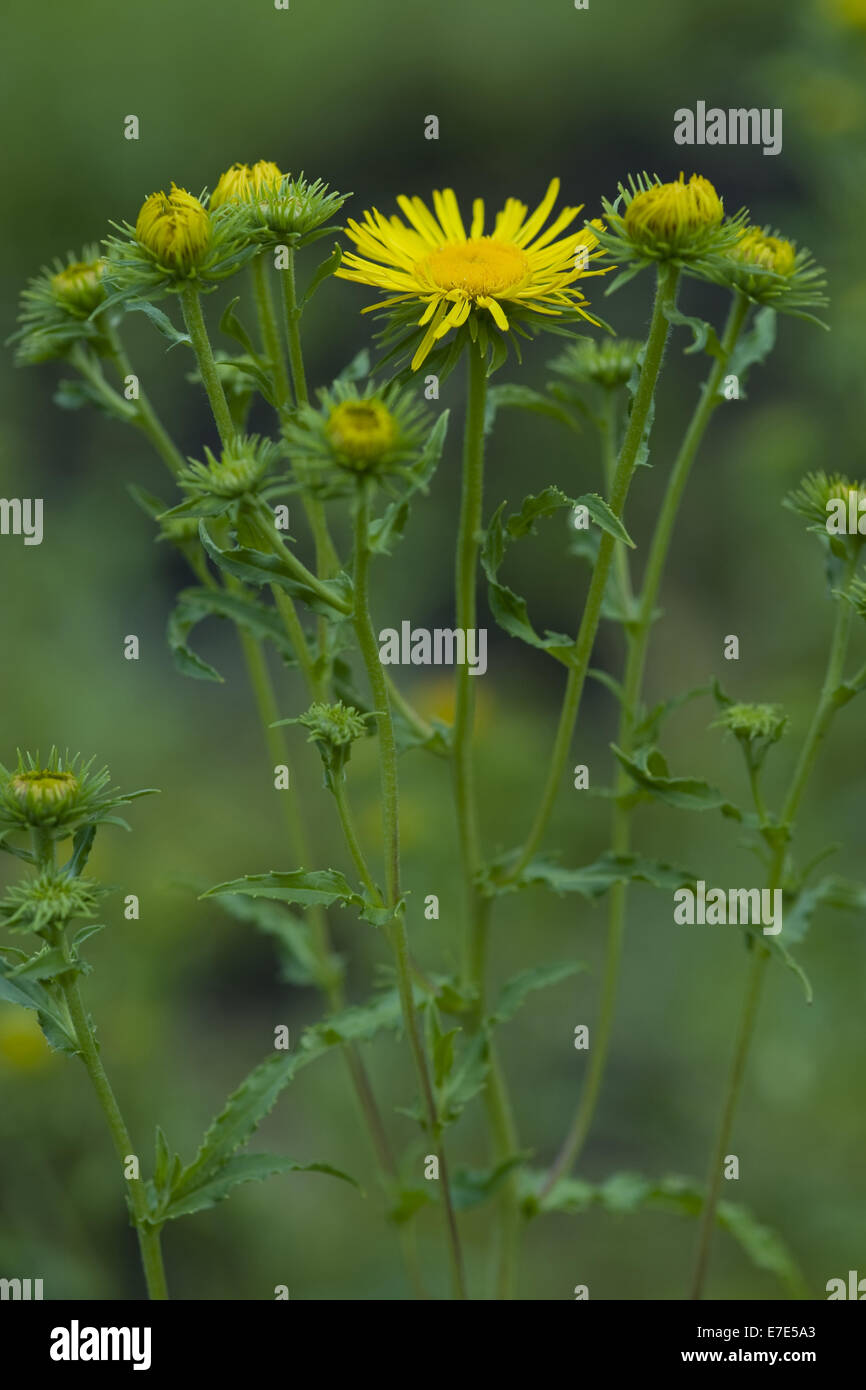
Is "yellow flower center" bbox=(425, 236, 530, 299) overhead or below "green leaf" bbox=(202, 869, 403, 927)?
overhead

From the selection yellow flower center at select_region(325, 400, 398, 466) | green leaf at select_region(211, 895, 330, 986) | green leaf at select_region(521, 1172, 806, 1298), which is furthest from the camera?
green leaf at select_region(211, 895, 330, 986)

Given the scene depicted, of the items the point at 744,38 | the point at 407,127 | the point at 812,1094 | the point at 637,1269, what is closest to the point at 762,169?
the point at 744,38

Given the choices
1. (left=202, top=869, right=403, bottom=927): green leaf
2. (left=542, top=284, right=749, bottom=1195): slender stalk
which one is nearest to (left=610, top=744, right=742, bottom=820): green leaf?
(left=542, top=284, right=749, bottom=1195): slender stalk

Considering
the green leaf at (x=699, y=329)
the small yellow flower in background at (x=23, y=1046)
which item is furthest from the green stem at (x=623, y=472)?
the small yellow flower in background at (x=23, y=1046)

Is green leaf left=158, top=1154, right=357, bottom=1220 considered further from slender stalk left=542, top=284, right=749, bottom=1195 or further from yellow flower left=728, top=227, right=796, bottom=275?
yellow flower left=728, top=227, right=796, bottom=275

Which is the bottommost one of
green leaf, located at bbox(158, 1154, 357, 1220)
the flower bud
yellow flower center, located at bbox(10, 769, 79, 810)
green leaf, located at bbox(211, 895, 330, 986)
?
green leaf, located at bbox(158, 1154, 357, 1220)

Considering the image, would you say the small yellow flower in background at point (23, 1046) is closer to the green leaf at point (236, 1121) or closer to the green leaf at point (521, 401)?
the green leaf at point (236, 1121)
